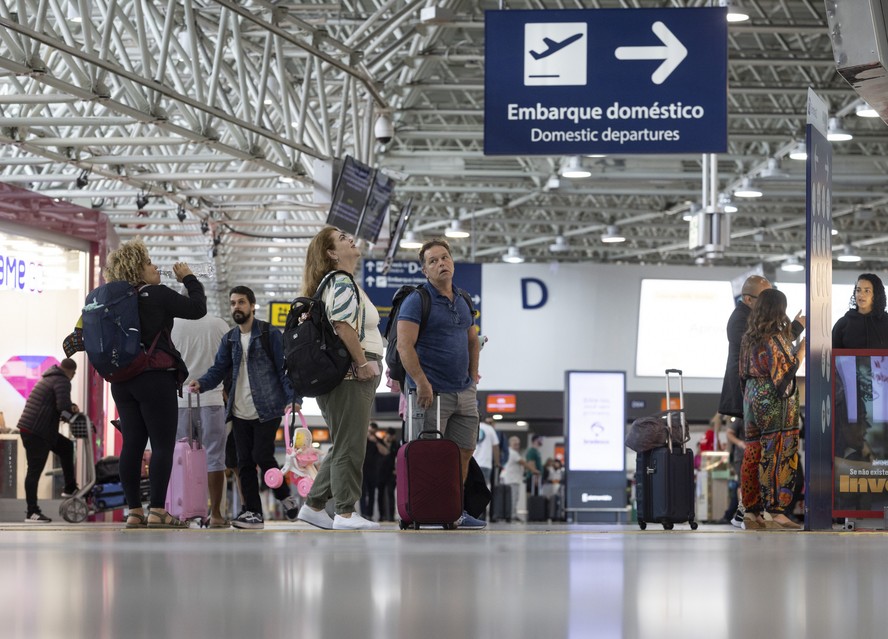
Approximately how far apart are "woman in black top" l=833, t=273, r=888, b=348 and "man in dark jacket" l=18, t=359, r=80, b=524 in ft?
23.0

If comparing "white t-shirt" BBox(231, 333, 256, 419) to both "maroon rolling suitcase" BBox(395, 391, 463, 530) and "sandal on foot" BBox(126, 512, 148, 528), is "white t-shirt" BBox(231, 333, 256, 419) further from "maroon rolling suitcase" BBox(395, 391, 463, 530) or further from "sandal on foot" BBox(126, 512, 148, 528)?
"maroon rolling suitcase" BBox(395, 391, 463, 530)

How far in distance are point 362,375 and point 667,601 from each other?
3.62 metres

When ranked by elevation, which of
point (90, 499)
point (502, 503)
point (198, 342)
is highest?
point (198, 342)

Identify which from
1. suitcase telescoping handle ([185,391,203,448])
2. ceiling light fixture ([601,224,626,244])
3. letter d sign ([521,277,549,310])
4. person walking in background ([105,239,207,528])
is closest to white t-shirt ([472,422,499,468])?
suitcase telescoping handle ([185,391,203,448])

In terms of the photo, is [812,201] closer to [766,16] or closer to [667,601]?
[667,601]

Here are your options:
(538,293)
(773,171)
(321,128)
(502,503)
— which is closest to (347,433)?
(321,128)

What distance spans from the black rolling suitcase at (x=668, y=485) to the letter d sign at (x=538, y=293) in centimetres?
2061

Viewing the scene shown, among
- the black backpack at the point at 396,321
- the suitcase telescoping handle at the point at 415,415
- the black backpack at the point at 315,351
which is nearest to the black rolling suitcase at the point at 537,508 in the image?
the black backpack at the point at 396,321

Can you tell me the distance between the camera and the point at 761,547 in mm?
5805

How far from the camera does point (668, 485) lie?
815 cm

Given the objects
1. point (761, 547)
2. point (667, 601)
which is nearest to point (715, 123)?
point (761, 547)

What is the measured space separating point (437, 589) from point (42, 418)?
9992mm

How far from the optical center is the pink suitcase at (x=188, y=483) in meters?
8.12

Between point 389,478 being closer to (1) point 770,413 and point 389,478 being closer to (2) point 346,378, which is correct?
(1) point 770,413
